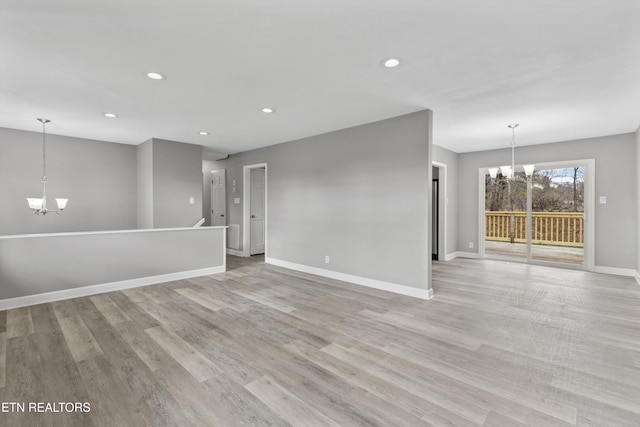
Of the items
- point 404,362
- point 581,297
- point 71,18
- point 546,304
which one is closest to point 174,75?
point 71,18

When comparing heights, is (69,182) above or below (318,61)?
below

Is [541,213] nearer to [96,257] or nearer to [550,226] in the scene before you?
[550,226]

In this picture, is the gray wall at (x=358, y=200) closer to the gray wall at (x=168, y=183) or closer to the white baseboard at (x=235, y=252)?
the white baseboard at (x=235, y=252)

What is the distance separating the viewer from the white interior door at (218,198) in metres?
7.73

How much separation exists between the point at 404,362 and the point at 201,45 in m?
2.99

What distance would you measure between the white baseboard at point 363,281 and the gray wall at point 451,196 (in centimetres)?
313

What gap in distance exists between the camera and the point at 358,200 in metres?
4.76

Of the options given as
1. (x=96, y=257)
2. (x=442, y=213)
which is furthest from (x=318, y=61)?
(x=442, y=213)

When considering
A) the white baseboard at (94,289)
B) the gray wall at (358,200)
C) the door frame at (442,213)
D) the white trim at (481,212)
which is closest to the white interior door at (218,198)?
the gray wall at (358,200)

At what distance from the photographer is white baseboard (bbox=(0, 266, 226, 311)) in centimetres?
362

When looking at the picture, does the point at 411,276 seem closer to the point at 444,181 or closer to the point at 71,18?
the point at 444,181

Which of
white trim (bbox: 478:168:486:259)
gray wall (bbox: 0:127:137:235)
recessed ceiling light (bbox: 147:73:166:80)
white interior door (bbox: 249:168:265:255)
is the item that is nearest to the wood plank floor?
gray wall (bbox: 0:127:137:235)

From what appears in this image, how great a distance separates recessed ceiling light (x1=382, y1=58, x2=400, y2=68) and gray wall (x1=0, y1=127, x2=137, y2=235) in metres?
5.31

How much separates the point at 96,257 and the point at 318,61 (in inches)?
157
